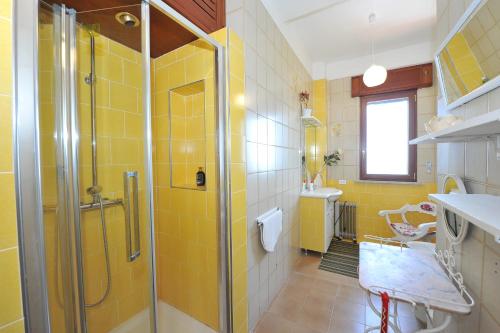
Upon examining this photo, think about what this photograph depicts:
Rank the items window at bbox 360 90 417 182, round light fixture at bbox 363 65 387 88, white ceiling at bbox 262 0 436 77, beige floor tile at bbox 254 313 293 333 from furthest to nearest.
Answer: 1. window at bbox 360 90 417 182
2. round light fixture at bbox 363 65 387 88
3. white ceiling at bbox 262 0 436 77
4. beige floor tile at bbox 254 313 293 333

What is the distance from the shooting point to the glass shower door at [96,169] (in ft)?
3.09

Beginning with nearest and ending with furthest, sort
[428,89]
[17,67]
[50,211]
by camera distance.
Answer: [17,67]
[50,211]
[428,89]

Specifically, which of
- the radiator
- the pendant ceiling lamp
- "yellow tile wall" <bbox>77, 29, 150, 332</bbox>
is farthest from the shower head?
the radiator

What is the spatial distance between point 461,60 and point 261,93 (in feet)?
3.73

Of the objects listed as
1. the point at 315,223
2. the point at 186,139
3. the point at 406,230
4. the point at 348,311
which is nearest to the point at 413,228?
the point at 406,230

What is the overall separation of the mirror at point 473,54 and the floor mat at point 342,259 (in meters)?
1.93

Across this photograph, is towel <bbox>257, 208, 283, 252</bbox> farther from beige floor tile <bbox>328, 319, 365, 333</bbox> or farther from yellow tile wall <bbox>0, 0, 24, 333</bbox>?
yellow tile wall <bbox>0, 0, 24, 333</bbox>

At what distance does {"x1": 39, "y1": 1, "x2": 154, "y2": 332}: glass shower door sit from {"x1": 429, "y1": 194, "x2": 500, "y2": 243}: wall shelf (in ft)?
3.91

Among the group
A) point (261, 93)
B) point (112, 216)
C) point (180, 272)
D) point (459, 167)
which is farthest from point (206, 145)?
point (459, 167)

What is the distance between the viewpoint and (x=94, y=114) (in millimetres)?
1214

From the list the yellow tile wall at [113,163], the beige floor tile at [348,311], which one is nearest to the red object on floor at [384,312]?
the beige floor tile at [348,311]

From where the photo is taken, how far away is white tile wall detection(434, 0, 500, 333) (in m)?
A: 0.77

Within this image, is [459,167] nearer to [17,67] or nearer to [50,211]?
[17,67]

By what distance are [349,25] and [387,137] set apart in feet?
5.13
